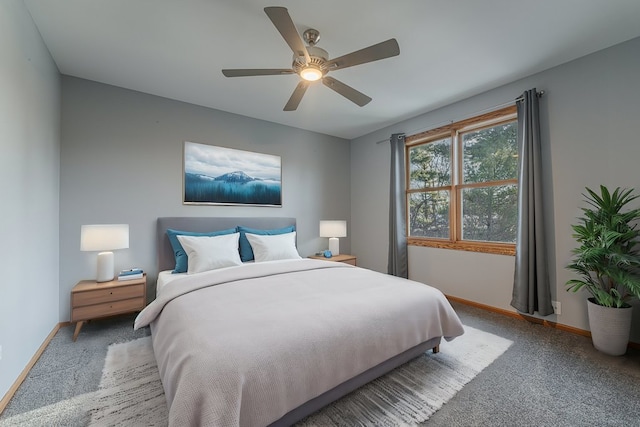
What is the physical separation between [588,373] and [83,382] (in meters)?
3.57

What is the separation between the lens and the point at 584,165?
8.26 feet

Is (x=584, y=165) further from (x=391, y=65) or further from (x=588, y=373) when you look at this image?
(x=391, y=65)

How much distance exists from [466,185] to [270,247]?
2.69m

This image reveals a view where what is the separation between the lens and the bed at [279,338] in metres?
1.13

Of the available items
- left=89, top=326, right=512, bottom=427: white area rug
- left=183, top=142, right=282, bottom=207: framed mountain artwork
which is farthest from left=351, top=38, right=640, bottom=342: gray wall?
left=183, top=142, right=282, bottom=207: framed mountain artwork

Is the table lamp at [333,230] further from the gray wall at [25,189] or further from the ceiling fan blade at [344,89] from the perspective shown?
the gray wall at [25,189]

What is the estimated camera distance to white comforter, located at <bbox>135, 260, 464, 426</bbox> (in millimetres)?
1123

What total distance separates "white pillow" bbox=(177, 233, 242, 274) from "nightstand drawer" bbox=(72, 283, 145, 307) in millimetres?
489

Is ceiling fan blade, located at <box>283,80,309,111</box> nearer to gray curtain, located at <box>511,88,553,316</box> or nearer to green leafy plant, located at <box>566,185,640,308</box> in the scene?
gray curtain, located at <box>511,88,553,316</box>

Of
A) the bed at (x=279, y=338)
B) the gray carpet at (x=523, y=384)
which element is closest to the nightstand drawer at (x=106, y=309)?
the gray carpet at (x=523, y=384)

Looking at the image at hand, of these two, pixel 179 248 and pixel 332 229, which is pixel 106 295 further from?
pixel 332 229

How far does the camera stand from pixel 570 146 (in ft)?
8.52

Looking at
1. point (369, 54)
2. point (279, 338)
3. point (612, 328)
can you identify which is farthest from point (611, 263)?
point (279, 338)

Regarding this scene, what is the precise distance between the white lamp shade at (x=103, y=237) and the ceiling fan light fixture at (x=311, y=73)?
226cm
